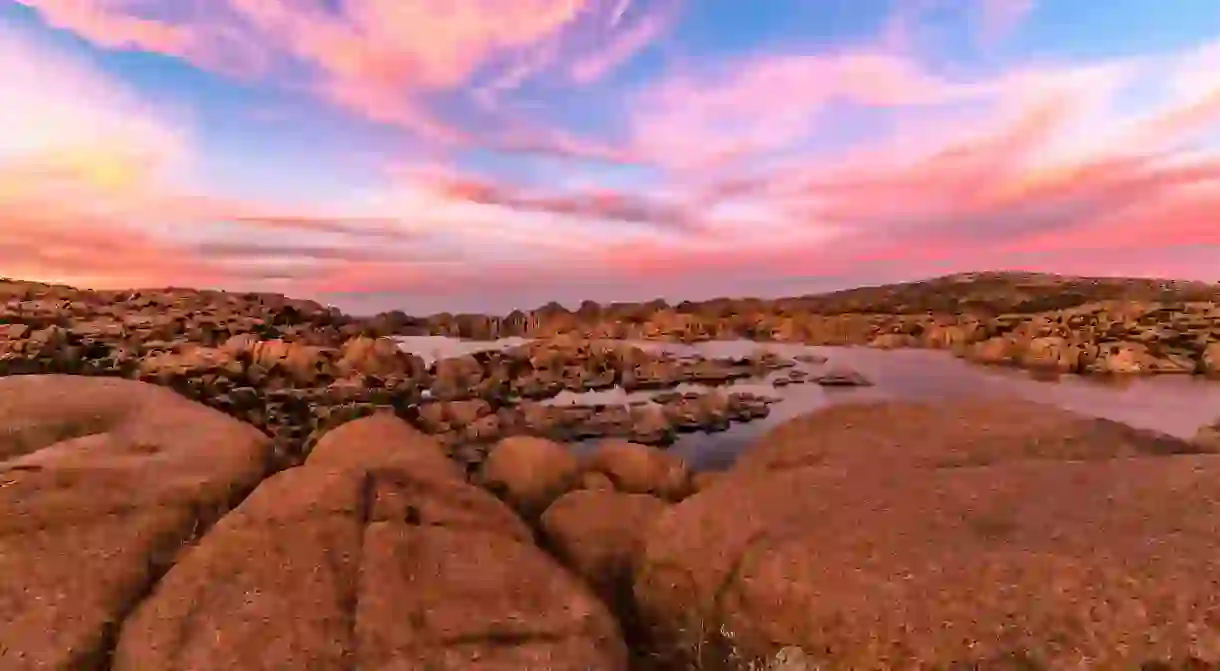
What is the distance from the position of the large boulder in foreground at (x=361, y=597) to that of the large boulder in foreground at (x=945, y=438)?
15.3 ft

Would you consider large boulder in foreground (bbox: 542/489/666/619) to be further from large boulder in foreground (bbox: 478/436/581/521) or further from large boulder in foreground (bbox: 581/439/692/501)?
large boulder in foreground (bbox: 581/439/692/501)

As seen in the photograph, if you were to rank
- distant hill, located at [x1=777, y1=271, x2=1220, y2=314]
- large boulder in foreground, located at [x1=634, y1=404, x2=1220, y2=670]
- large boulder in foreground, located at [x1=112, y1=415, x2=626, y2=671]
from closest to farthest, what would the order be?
1. large boulder in foreground, located at [x1=634, y1=404, x2=1220, y2=670]
2. large boulder in foreground, located at [x1=112, y1=415, x2=626, y2=671]
3. distant hill, located at [x1=777, y1=271, x2=1220, y2=314]

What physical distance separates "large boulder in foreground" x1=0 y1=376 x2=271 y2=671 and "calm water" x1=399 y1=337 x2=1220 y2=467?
1247 cm

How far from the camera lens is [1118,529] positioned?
576cm

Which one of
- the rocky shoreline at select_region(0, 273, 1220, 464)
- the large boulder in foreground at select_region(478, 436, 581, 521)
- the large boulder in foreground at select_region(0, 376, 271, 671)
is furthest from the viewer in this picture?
the rocky shoreline at select_region(0, 273, 1220, 464)

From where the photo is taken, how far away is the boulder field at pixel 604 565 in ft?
16.4

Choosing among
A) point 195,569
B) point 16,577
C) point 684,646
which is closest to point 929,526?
point 684,646

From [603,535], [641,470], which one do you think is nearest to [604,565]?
[603,535]

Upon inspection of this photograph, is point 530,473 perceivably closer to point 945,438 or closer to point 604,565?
point 604,565

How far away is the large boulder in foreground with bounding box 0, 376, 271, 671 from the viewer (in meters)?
5.48

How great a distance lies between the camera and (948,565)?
5422 mm

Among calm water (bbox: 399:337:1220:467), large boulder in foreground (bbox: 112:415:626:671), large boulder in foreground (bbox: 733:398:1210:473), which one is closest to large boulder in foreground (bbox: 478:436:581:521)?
large boulder in foreground (bbox: 733:398:1210:473)

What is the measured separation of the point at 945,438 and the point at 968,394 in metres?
23.2

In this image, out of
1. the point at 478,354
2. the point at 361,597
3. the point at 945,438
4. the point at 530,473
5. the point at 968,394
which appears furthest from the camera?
the point at 478,354
